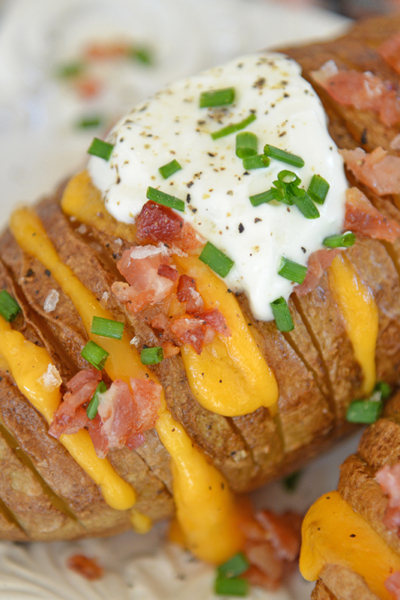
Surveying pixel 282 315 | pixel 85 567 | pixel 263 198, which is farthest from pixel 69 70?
pixel 85 567

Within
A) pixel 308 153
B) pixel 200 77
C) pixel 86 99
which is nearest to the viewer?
pixel 308 153

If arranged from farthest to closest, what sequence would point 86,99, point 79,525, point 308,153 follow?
point 86,99, point 79,525, point 308,153

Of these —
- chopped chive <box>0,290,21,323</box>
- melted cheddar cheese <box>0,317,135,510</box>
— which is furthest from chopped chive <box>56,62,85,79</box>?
melted cheddar cheese <box>0,317,135,510</box>

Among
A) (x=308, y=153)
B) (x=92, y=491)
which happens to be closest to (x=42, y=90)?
(x=308, y=153)

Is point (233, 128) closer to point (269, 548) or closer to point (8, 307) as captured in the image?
point (8, 307)

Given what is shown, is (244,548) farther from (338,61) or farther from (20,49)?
(20,49)

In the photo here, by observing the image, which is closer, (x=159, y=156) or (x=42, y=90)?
(x=159, y=156)

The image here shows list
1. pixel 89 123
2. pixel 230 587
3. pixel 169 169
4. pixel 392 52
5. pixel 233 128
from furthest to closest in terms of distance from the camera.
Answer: pixel 89 123
pixel 392 52
pixel 230 587
pixel 233 128
pixel 169 169
